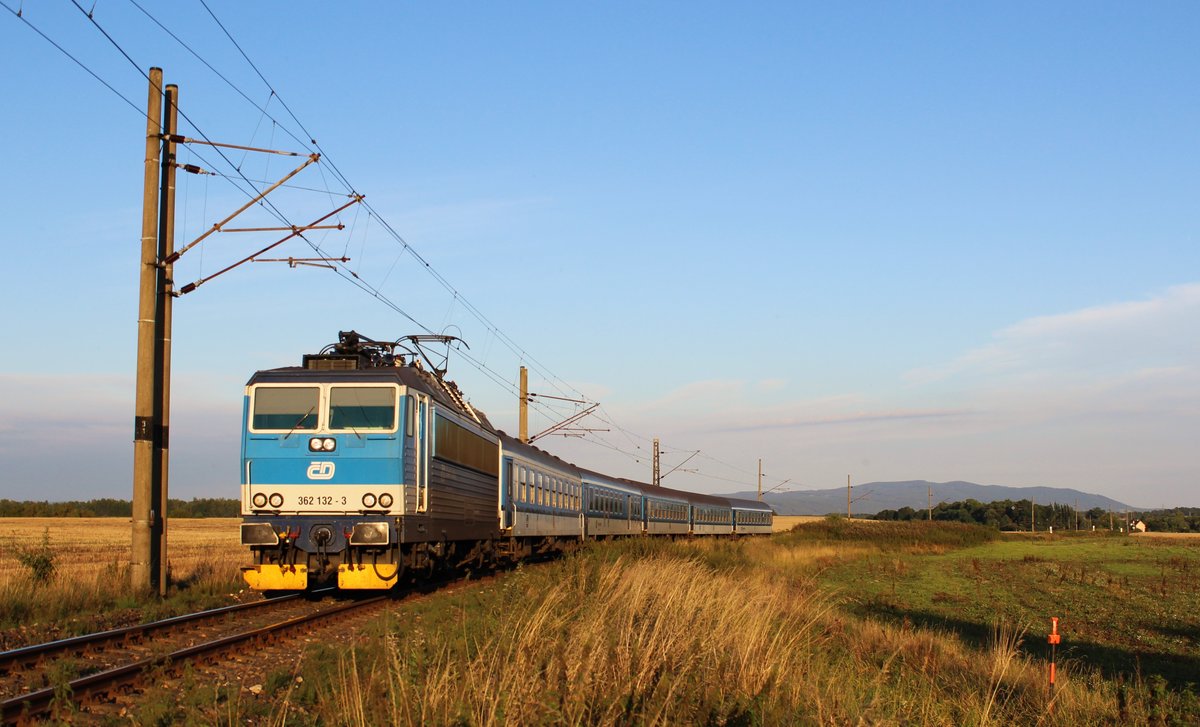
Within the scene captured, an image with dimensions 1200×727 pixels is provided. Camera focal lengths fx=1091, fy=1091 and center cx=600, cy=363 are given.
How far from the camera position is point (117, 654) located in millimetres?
10805

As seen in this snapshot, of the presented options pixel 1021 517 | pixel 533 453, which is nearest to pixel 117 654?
pixel 533 453

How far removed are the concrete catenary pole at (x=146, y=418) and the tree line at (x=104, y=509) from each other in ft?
225

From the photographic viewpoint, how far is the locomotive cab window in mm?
16469

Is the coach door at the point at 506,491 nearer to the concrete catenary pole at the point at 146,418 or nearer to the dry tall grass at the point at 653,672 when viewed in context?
the dry tall grass at the point at 653,672

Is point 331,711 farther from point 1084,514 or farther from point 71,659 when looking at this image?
point 1084,514

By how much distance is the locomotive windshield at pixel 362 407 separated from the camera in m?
16.4

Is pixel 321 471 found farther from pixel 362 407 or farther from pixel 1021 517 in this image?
pixel 1021 517

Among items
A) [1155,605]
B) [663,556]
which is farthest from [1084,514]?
[663,556]

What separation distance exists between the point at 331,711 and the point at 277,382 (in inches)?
389

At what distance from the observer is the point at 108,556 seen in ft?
103

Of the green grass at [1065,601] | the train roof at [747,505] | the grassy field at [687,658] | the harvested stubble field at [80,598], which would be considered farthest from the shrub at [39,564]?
the train roof at [747,505]

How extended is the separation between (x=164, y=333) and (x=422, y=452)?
4.42 metres

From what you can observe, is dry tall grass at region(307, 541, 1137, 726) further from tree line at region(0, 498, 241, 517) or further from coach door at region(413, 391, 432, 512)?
tree line at region(0, 498, 241, 517)

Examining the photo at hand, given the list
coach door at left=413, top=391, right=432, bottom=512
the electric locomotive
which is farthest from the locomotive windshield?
coach door at left=413, top=391, right=432, bottom=512
